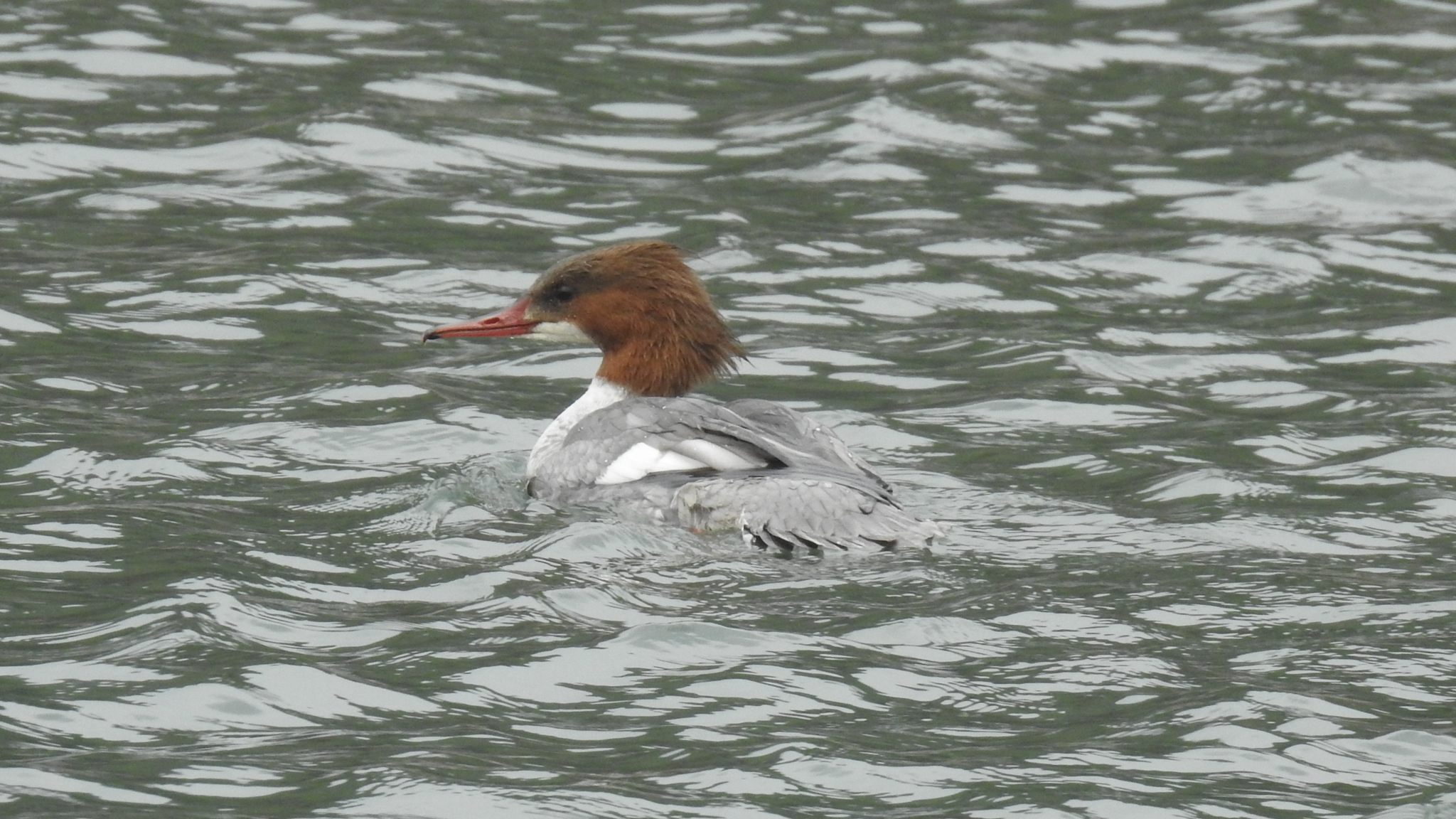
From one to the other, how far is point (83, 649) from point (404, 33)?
807 cm

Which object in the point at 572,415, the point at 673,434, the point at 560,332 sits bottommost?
the point at 572,415

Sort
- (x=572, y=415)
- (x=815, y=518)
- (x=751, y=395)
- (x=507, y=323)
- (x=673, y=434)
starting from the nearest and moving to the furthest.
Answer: (x=815, y=518) → (x=673, y=434) → (x=572, y=415) → (x=507, y=323) → (x=751, y=395)

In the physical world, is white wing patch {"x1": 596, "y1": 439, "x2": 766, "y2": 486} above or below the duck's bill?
below

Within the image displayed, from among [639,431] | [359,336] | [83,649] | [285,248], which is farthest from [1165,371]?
[83,649]

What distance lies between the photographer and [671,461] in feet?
25.8

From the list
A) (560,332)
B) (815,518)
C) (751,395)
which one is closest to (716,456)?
(815,518)

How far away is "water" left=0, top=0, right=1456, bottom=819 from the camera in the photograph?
5.77 metres

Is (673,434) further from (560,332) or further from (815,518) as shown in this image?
(560,332)

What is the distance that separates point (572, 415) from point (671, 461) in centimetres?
83

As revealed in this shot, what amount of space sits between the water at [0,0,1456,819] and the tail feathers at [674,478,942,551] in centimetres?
8

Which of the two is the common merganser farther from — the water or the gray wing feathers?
the water

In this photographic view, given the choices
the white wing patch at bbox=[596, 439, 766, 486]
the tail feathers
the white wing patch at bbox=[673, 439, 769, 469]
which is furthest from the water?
the white wing patch at bbox=[673, 439, 769, 469]

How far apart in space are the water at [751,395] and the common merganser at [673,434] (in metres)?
0.15

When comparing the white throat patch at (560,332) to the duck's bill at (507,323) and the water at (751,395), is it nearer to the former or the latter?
the duck's bill at (507,323)
